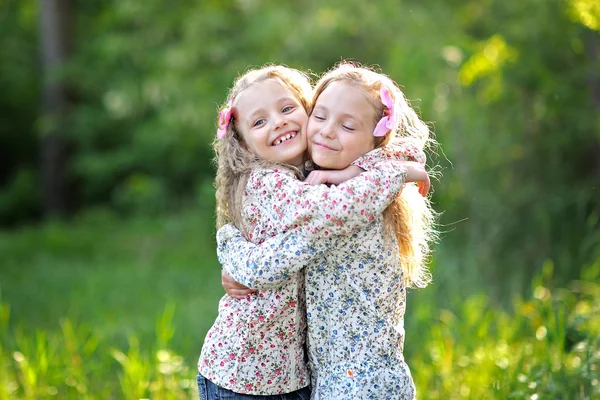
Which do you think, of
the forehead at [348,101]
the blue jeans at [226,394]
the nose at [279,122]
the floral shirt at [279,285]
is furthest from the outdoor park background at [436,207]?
the nose at [279,122]

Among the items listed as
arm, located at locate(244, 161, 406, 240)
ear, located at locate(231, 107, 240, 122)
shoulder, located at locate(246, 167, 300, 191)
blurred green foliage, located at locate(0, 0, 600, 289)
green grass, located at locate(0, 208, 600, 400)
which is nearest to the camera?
arm, located at locate(244, 161, 406, 240)

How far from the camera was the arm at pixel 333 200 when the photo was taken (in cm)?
242

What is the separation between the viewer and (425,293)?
5.60m

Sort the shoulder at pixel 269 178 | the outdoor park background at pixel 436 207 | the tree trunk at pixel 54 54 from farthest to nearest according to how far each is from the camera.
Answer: the tree trunk at pixel 54 54, the outdoor park background at pixel 436 207, the shoulder at pixel 269 178

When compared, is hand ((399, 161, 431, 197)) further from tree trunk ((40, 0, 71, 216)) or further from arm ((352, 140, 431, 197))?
tree trunk ((40, 0, 71, 216))

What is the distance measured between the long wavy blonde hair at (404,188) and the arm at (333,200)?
0.18 meters

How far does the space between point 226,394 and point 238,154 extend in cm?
83

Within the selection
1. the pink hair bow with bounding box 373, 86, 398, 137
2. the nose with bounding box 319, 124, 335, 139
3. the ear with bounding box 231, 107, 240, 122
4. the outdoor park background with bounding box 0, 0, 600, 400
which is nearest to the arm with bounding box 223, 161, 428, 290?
the pink hair bow with bounding box 373, 86, 398, 137

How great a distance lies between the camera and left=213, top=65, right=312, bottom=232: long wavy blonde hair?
2697 mm

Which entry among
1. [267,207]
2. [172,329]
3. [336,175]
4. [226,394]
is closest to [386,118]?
[336,175]

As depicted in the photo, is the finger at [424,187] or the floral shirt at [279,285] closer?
→ the floral shirt at [279,285]

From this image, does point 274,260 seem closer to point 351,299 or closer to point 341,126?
point 351,299

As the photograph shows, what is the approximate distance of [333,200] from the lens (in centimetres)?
242

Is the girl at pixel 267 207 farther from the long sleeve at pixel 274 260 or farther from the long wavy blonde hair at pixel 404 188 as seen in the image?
the long wavy blonde hair at pixel 404 188
